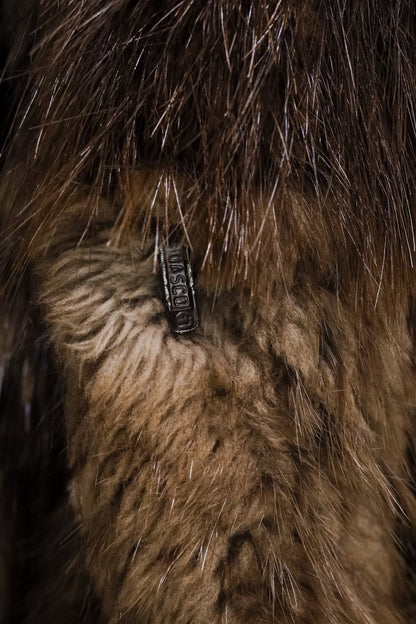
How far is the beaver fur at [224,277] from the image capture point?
1.03 ft

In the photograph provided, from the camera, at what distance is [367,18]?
1.05ft

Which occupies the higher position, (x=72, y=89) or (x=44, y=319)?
(x=72, y=89)

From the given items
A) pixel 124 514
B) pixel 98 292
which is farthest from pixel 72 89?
pixel 124 514

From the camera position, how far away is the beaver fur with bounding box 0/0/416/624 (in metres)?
0.31

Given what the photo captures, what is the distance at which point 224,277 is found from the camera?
333mm

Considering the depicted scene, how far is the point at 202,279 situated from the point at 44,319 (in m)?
0.09

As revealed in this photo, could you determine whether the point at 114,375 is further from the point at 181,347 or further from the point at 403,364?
→ the point at 403,364

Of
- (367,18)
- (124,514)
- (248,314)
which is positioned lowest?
(124,514)

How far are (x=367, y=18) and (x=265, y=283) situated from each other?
0.13 m

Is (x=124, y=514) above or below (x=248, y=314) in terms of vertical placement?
below

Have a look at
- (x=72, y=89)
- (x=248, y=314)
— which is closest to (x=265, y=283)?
(x=248, y=314)

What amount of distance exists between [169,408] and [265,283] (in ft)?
0.26

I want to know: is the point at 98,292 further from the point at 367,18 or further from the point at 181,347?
the point at 367,18

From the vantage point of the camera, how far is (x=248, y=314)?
1.14 feet
